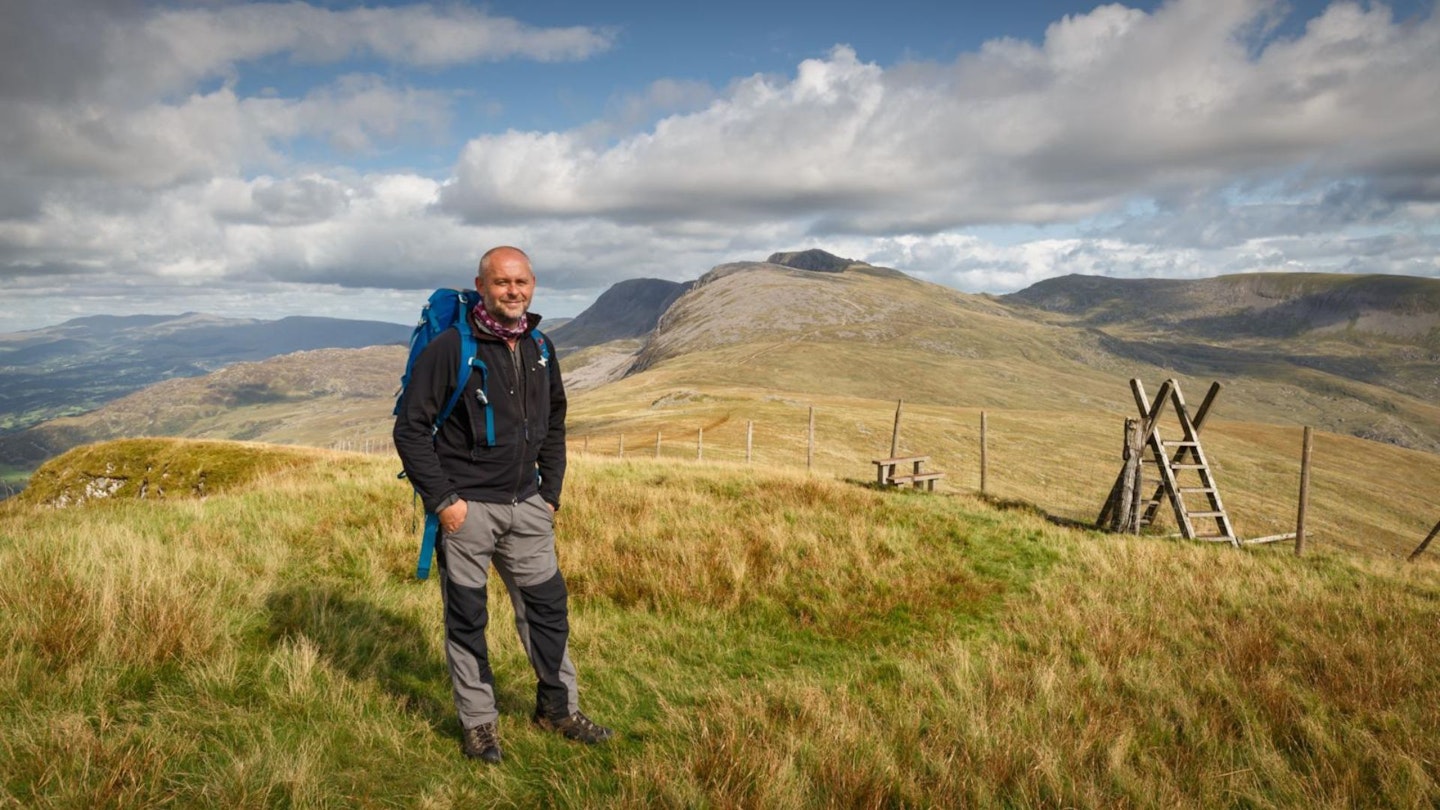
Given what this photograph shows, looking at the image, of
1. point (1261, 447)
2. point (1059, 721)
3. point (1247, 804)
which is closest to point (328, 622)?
point (1059, 721)

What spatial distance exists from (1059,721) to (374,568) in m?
6.24

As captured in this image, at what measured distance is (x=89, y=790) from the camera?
120 inches

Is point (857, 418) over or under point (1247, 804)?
under

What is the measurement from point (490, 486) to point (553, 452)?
55cm

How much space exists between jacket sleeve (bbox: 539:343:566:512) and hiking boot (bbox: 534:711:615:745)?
1282mm

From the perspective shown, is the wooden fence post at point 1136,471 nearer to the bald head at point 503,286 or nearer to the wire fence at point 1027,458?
the wire fence at point 1027,458

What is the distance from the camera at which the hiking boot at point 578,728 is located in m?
4.17

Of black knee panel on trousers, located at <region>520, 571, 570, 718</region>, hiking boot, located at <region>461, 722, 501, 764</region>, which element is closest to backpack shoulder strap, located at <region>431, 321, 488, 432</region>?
black knee panel on trousers, located at <region>520, 571, 570, 718</region>

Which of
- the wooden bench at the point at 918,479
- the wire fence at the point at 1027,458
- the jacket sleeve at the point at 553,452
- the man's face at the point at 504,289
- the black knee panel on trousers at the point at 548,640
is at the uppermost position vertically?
the man's face at the point at 504,289

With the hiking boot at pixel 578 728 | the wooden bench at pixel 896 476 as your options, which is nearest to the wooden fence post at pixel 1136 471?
the wooden bench at pixel 896 476

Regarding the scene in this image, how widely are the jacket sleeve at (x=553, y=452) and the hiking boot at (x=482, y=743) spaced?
132cm

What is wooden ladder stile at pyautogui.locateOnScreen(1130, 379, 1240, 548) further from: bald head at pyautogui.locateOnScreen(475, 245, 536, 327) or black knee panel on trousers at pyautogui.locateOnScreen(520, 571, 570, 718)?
bald head at pyautogui.locateOnScreen(475, 245, 536, 327)

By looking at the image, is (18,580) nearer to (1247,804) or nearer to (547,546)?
(547,546)

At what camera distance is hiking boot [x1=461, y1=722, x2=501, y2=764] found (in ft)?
12.9
